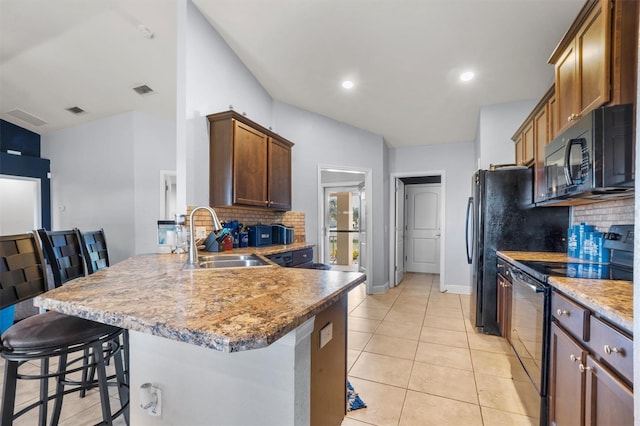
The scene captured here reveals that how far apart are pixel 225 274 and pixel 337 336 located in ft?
2.10

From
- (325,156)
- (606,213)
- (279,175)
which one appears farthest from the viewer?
(325,156)

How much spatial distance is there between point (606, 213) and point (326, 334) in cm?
231

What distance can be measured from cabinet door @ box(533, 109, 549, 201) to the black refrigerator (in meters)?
0.23

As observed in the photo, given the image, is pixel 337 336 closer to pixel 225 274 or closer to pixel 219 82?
pixel 225 274

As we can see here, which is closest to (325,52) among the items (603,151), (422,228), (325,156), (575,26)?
(325,156)

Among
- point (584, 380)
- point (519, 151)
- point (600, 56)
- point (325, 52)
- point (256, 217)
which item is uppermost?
point (325, 52)

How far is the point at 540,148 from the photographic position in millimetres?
2566

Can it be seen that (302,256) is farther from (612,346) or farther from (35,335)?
(612,346)

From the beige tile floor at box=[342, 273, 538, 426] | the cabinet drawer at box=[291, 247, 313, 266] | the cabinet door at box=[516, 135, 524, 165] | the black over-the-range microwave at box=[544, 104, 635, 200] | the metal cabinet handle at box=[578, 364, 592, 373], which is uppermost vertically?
the cabinet door at box=[516, 135, 524, 165]

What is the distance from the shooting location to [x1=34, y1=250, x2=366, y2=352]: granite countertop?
2.28 ft

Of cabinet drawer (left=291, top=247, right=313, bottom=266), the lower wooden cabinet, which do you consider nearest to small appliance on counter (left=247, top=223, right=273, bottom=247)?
cabinet drawer (left=291, top=247, right=313, bottom=266)

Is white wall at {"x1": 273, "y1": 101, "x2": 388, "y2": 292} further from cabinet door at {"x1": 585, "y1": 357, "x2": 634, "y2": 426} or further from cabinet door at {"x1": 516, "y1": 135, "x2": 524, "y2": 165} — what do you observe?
cabinet door at {"x1": 585, "y1": 357, "x2": 634, "y2": 426}

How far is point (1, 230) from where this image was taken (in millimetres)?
5590

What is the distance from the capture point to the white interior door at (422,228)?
21.2 ft
